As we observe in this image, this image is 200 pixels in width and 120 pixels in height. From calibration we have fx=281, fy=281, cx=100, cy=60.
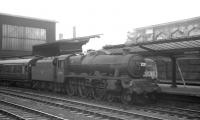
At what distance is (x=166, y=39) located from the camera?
41.7ft

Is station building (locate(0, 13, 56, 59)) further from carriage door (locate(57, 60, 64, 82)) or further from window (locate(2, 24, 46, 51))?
carriage door (locate(57, 60, 64, 82))

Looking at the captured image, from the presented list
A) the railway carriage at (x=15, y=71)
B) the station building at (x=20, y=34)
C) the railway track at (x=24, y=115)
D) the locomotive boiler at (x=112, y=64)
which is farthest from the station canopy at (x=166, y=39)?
the station building at (x=20, y=34)

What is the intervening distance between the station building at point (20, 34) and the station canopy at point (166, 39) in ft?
39.8

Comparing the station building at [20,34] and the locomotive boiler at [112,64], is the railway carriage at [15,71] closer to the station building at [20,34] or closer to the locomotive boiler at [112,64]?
the station building at [20,34]

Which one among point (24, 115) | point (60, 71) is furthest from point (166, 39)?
point (60, 71)

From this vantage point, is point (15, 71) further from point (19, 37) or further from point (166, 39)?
point (166, 39)

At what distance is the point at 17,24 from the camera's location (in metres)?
36.4

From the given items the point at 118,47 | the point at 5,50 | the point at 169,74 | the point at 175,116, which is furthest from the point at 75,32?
the point at 175,116

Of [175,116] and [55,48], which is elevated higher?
[55,48]

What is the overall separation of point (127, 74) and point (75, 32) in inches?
1661

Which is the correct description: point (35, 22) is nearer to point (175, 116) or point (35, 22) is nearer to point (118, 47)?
point (118, 47)

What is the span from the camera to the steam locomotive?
1342cm

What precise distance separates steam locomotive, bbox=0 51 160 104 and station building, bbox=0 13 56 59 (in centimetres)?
1642

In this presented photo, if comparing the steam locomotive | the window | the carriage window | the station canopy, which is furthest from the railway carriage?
the station canopy
